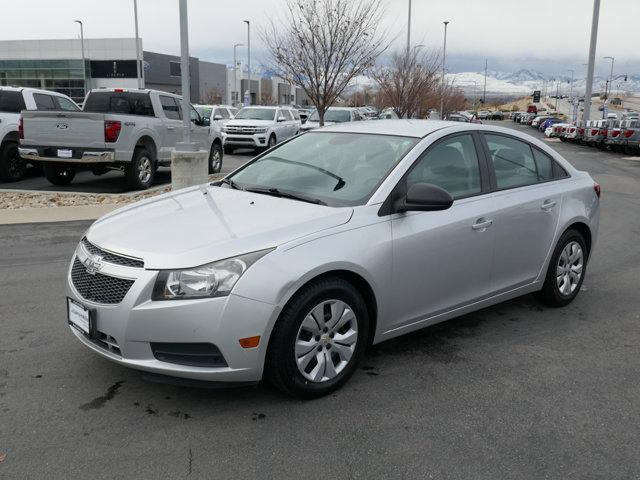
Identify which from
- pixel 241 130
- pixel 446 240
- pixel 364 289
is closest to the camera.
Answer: pixel 364 289

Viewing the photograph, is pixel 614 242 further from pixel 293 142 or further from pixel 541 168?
pixel 293 142

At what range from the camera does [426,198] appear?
4004mm

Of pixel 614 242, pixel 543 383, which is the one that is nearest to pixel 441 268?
pixel 543 383

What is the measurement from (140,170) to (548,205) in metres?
9.36

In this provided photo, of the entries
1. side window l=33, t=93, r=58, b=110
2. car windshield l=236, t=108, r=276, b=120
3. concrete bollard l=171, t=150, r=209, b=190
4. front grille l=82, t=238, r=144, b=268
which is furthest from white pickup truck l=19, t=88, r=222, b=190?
front grille l=82, t=238, r=144, b=268

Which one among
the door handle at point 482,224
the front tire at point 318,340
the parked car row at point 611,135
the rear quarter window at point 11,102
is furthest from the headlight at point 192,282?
the parked car row at point 611,135

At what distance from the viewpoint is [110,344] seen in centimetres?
356

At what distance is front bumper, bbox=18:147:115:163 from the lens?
11.8m

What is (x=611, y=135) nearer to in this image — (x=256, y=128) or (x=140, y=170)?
(x=256, y=128)

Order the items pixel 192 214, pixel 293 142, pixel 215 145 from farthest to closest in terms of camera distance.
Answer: pixel 215 145, pixel 293 142, pixel 192 214

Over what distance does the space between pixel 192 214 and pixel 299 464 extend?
173cm

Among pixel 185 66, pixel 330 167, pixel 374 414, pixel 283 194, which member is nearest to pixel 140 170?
pixel 185 66

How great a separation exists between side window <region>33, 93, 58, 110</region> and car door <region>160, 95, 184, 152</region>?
9.18 ft

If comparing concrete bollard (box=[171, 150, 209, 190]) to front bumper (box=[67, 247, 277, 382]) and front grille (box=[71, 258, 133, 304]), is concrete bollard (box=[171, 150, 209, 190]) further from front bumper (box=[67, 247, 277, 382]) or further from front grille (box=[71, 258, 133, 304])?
front bumper (box=[67, 247, 277, 382])
